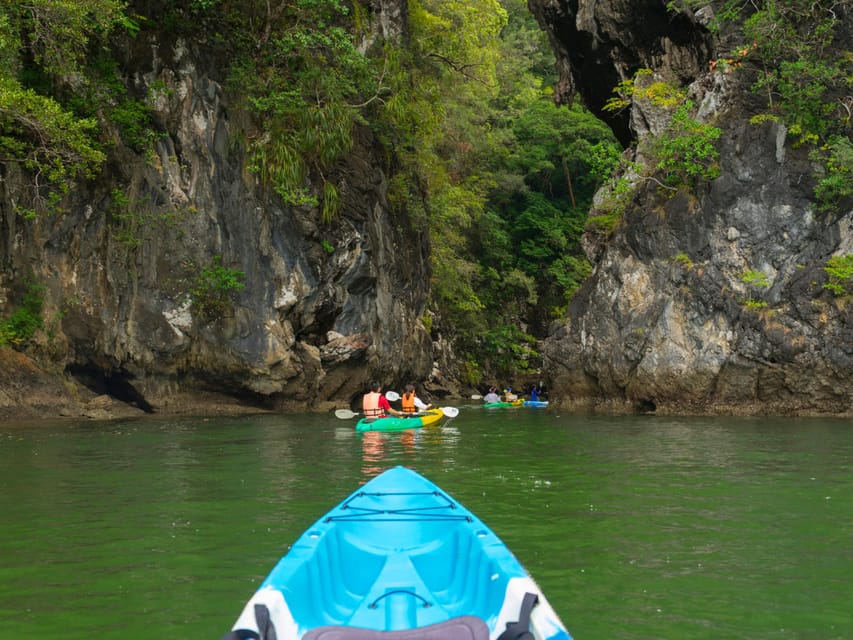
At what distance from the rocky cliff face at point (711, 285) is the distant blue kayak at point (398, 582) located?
15.1m

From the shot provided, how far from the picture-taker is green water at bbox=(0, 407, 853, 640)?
4352mm

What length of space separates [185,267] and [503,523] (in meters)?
15.0

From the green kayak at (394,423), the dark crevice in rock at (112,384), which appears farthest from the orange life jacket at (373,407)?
the dark crevice in rock at (112,384)

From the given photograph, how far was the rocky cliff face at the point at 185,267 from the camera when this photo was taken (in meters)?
18.2

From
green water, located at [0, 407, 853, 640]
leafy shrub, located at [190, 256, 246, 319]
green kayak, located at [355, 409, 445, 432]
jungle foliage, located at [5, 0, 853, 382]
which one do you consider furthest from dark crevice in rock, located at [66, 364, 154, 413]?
green kayak, located at [355, 409, 445, 432]

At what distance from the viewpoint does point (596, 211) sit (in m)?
24.0

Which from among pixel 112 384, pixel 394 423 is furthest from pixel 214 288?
pixel 394 423

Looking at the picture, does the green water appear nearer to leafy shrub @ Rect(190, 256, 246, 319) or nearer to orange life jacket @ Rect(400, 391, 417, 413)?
orange life jacket @ Rect(400, 391, 417, 413)

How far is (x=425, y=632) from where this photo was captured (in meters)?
3.71

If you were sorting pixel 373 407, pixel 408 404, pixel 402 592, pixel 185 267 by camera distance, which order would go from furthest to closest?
pixel 185 267 → pixel 408 404 → pixel 373 407 → pixel 402 592

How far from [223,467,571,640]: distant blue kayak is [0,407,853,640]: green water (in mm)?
548

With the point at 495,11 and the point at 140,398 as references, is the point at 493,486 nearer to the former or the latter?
the point at 140,398

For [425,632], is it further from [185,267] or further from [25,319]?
[185,267]

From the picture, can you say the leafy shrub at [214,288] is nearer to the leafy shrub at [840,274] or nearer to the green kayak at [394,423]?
the green kayak at [394,423]
